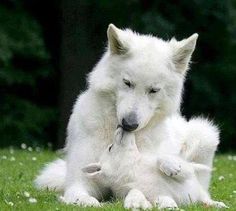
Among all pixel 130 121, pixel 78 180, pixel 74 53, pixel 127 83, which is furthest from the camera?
pixel 74 53

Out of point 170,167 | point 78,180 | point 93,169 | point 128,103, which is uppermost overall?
point 128,103

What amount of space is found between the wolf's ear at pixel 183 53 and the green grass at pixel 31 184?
1.38 metres

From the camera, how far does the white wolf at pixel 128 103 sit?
23.7 feet

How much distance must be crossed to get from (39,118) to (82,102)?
12214 millimetres

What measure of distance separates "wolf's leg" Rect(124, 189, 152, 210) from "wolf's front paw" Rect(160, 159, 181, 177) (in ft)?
0.96

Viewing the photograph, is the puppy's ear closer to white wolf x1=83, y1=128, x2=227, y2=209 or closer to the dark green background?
white wolf x1=83, y1=128, x2=227, y2=209

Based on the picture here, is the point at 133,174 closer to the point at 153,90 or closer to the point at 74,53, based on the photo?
the point at 153,90

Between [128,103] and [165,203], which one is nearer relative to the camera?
[165,203]

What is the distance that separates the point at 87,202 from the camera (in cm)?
709

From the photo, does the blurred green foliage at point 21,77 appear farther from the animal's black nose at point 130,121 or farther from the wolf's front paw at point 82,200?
the animal's black nose at point 130,121

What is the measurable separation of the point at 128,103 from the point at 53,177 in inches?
65.9

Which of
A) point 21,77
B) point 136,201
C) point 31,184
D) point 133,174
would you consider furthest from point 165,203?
point 21,77

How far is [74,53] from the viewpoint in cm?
1972

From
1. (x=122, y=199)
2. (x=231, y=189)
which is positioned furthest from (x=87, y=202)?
(x=231, y=189)
